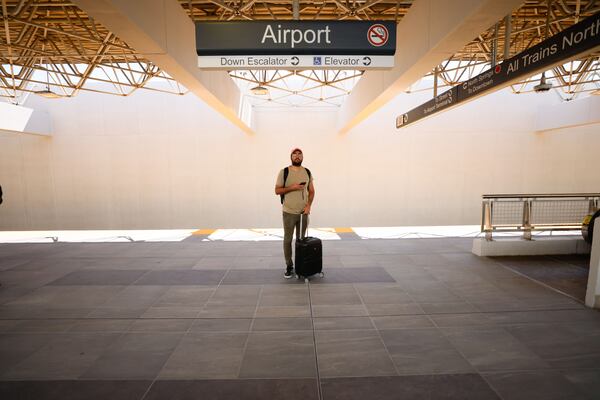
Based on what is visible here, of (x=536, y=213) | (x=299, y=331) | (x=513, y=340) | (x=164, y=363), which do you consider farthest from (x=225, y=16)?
(x=536, y=213)

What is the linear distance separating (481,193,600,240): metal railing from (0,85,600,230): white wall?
7.16 m

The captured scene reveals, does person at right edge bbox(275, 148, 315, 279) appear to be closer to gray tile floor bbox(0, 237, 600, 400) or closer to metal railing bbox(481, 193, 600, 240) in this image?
gray tile floor bbox(0, 237, 600, 400)

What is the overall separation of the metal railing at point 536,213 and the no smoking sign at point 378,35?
4854mm

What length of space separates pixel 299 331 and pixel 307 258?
199 cm

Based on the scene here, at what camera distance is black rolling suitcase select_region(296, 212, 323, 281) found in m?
5.77

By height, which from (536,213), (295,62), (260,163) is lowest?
(536,213)

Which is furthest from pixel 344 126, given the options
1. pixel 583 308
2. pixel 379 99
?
pixel 583 308

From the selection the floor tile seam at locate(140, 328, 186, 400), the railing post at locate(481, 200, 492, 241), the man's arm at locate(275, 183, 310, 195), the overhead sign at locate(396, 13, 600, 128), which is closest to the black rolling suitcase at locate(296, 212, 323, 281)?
the man's arm at locate(275, 183, 310, 195)

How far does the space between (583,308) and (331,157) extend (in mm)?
11799

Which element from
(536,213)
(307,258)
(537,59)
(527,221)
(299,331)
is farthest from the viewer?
(536,213)

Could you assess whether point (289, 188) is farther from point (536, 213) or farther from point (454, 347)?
point (536, 213)

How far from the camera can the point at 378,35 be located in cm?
445

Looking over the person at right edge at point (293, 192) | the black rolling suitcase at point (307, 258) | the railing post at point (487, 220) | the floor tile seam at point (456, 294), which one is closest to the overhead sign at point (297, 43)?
the person at right edge at point (293, 192)

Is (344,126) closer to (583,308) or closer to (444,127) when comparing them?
(444,127)
